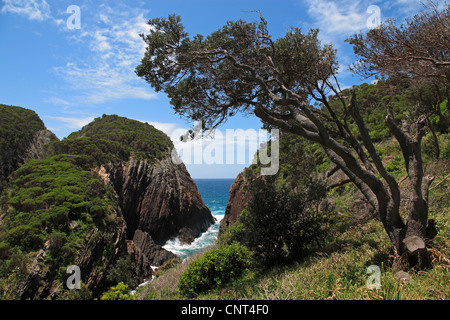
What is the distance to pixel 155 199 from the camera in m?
37.5

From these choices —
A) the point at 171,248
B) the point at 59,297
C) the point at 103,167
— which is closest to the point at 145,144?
the point at 103,167

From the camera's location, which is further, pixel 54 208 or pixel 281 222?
pixel 54 208

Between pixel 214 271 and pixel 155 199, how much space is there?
31054mm

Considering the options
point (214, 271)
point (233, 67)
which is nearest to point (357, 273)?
point (214, 271)

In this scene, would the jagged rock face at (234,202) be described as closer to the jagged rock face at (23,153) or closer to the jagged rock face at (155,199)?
the jagged rock face at (155,199)

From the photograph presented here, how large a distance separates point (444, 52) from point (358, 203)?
5.87 m

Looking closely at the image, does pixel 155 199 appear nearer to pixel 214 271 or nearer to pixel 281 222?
pixel 214 271

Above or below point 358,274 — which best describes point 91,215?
below

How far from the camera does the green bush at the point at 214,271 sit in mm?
7809

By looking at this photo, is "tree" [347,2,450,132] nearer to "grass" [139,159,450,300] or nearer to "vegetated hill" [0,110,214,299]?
"grass" [139,159,450,300]

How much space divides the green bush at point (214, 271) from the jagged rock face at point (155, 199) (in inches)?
1035

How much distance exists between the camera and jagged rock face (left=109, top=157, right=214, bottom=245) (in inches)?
1337

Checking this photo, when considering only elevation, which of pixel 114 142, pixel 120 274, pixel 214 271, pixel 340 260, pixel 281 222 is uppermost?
pixel 114 142

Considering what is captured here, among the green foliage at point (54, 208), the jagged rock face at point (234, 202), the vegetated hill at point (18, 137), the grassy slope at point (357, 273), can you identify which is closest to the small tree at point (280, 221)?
the grassy slope at point (357, 273)
